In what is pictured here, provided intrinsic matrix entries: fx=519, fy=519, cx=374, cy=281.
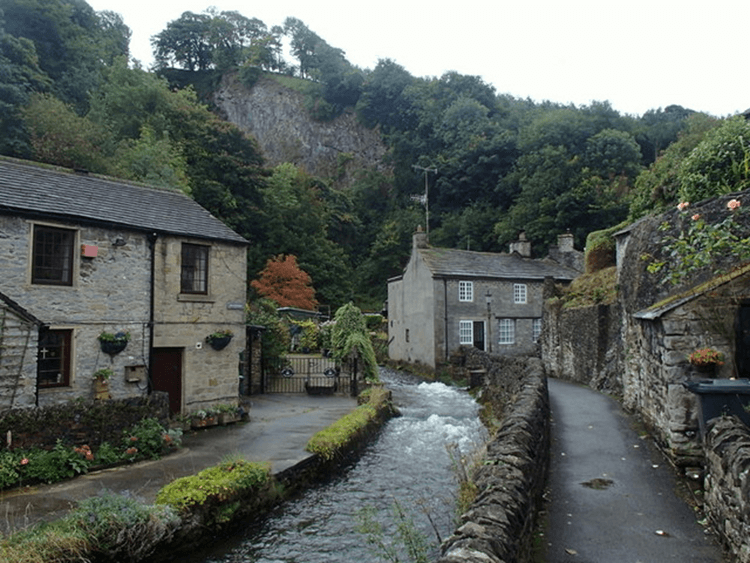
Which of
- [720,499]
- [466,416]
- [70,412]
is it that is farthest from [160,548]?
[466,416]

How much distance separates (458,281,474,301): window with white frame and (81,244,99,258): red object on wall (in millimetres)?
22569

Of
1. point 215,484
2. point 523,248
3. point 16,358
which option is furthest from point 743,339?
point 523,248

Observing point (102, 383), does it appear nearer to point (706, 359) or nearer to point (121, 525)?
point (121, 525)

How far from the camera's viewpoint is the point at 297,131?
8019 cm

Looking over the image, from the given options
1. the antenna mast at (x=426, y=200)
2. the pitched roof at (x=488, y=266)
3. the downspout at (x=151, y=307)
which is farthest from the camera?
the antenna mast at (x=426, y=200)

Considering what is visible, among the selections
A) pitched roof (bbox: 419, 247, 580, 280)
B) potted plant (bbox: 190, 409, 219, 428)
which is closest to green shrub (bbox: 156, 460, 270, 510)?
potted plant (bbox: 190, 409, 219, 428)

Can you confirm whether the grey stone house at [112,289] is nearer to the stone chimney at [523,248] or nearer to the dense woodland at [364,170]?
the dense woodland at [364,170]

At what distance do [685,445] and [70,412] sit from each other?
12264 millimetres

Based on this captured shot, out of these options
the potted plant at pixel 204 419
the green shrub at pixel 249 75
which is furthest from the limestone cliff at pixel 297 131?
the potted plant at pixel 204 419

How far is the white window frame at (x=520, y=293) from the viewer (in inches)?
1375

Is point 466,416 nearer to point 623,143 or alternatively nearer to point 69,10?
point 623,143

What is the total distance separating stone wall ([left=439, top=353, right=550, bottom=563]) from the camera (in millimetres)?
4199

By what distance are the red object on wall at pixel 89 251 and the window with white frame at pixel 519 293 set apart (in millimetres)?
26703

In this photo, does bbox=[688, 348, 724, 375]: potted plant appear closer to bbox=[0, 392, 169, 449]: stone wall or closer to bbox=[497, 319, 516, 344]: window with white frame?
bbox=[0, 392, 169, 449]: stone wall
